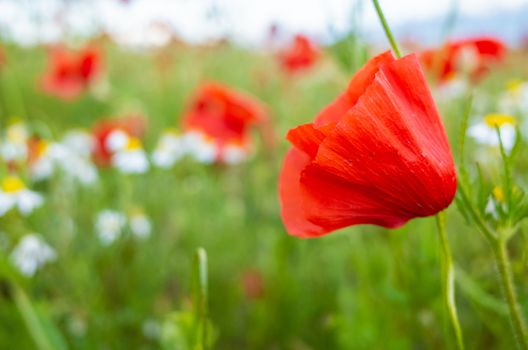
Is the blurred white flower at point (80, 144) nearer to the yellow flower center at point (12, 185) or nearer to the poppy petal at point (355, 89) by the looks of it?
the yellow flower center at point (12, 185)

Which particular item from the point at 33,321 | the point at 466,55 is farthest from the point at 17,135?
the point at 466,55

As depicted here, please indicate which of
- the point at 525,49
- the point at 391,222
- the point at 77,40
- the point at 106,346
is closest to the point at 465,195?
the point at 391,222

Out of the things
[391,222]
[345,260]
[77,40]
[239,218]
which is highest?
[77,40]

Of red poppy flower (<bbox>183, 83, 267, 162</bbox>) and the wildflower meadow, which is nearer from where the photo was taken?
the wildflower meadow

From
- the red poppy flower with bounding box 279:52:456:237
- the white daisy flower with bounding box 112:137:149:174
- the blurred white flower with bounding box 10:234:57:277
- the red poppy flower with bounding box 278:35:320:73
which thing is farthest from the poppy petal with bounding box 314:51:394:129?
the red poppy flower with bounding box 278:35:320:73

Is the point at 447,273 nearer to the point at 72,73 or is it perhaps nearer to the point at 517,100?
the point at 517,100

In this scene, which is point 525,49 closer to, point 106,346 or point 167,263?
point 167,263

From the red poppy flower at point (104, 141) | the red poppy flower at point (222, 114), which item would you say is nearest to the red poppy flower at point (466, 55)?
the red poppy flower at point (222, 114)

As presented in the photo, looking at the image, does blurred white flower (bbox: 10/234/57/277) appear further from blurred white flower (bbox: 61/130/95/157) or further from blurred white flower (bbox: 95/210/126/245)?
blurred white flower (bbox: 61/130/95/157)
